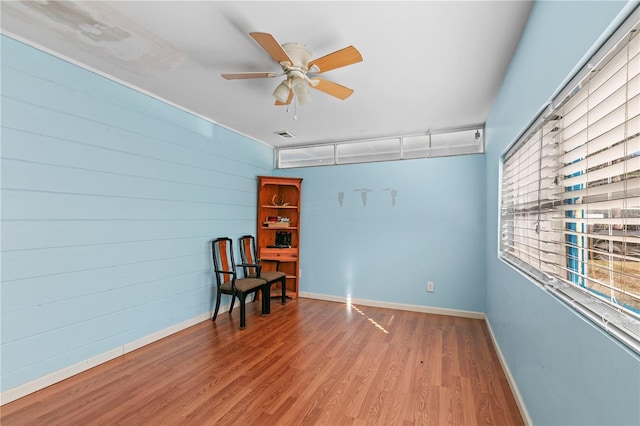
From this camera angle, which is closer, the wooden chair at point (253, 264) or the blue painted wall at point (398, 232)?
the blue painted wall at point (398, 232)

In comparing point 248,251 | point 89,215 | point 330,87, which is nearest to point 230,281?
point 248,251

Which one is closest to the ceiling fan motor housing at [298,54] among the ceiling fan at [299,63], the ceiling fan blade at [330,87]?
the ceiling fan at [299,63]

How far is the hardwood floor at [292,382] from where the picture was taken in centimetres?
190

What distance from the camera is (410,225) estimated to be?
13.5 feet

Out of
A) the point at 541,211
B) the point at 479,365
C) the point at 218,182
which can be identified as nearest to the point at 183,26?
the point at 218,182

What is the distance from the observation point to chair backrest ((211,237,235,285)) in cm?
365

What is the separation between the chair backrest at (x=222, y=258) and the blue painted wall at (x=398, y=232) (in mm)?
1261

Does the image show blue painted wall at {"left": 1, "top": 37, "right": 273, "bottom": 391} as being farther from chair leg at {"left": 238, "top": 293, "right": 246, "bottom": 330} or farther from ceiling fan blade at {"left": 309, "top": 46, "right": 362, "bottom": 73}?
ceiling fan blade at {"left": 309, "top": 46, "right": 362, "bottom": 73}

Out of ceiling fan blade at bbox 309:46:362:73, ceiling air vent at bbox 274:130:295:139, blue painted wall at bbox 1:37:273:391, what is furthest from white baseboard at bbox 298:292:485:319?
ceiling fan blade at bbox 309:46:362:73

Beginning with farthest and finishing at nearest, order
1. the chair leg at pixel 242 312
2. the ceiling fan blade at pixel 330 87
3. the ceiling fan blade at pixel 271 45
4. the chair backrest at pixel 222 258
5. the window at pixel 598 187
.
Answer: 1. the chair backrest at pixel 222 258
2. the chair leg at pixel 242 312
3. the ceiling fan blade at pixel 330 87
4. the ceiling fan blade at pixel 271 45
5. the window at pixel 598 187

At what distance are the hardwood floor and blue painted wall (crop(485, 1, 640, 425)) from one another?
1.42 feet

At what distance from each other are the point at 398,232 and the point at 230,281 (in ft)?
8.15

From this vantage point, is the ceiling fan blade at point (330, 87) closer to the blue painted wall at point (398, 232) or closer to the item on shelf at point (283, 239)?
the blue painted wall at point (398, 232)

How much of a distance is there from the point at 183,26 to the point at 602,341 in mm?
2767
